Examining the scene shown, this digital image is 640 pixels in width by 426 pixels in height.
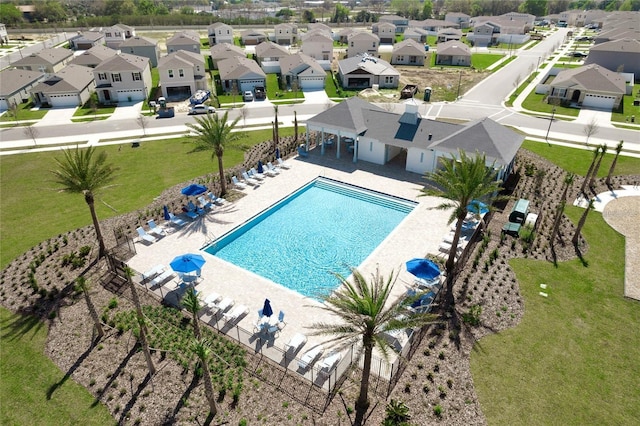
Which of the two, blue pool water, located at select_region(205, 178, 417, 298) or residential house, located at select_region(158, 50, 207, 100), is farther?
residential house, located at select_region(158, 50, 207, 100)

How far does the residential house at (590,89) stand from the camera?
189ft

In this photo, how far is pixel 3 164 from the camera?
40562 millimetres

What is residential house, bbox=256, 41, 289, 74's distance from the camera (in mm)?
78438

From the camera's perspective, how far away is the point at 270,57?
267 feet

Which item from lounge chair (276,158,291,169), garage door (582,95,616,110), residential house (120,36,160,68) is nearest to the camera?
lounge chair (276,158,291,169)

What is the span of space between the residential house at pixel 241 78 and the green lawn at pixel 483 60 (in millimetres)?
48495

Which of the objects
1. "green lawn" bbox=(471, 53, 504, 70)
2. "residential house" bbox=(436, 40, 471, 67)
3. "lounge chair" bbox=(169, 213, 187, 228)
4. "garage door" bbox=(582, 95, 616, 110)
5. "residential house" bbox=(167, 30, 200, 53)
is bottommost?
"lounge chair" bbox=(169, 213, 187, 228)

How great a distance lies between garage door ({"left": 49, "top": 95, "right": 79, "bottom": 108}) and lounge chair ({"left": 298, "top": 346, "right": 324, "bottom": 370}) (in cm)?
6000

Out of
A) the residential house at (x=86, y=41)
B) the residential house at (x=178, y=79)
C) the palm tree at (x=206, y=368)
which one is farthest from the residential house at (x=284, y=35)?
the palm tree at (x=206, y=368)

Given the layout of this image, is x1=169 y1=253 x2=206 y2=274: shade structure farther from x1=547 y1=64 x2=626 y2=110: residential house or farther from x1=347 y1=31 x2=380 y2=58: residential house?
x1=347 y1=31 x2=380 y2=58: residential house

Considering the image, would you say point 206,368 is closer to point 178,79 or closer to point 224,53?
point 178,79

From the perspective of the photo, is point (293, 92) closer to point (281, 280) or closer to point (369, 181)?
point (369, 181)

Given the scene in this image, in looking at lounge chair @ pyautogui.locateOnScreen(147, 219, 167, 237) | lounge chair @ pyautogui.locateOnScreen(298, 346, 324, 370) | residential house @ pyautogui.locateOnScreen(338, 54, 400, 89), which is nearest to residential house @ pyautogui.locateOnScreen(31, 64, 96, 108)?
residential house @ pyautogui.locateOnScreen(338, 54, 400, 89)

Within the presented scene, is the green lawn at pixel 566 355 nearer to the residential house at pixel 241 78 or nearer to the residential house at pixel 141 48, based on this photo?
the residential house at pixel 241 78
